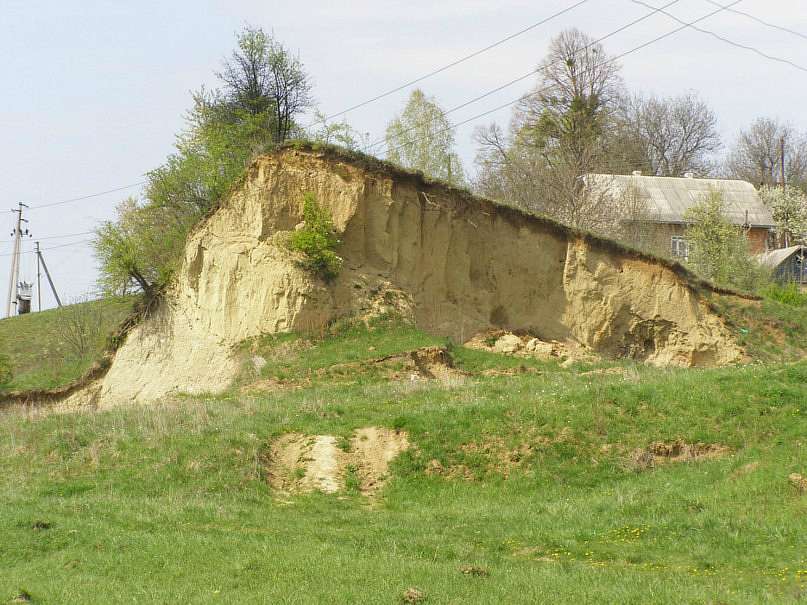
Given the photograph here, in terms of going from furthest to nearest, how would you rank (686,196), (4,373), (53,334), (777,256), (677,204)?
(686,196)
(677,204)
(777,256)
(53,334)
(4,373)

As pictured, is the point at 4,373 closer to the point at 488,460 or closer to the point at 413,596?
the point at 488,460

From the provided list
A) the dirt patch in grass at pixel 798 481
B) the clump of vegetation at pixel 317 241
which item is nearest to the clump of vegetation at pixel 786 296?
the clump of vegetation at pixel 317 241

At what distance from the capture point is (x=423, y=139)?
211ft

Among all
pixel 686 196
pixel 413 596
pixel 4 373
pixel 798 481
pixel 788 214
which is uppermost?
pixel 686 196

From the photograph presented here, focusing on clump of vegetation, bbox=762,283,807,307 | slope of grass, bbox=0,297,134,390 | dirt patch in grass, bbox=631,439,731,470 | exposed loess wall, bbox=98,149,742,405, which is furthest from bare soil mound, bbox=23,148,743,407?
slope of grass, bbox=0,297,134,390

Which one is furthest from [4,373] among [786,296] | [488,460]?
[786,296]

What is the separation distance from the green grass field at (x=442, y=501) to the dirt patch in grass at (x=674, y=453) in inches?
5.5

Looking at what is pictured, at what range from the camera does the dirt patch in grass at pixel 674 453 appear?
1823 cm

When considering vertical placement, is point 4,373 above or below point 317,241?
below

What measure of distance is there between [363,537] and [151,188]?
26285 mm

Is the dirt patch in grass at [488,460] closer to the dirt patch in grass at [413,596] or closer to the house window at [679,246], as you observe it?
the dirt patch in grass at [413,596]

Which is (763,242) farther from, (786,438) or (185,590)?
(185,590)

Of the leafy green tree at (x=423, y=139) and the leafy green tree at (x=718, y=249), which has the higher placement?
the leafy green tree at (x=423, y=139)

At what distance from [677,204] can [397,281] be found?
36.8 m
